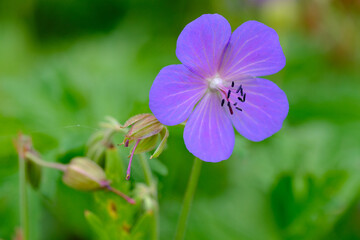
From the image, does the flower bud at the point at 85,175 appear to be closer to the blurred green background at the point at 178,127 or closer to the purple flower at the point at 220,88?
the blurred green background at the point at 178,127

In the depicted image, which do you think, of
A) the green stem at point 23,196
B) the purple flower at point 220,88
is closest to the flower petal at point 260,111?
the purple flower at point 220,88

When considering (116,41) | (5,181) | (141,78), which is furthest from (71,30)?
(5,181)

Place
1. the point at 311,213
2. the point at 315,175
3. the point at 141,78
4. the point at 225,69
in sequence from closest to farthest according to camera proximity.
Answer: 1. the point at 225,69
2. the point at 311,213
3. the point at 315,175
4. the point at 141,78

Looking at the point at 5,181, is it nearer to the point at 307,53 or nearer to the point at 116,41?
the point at 116,41

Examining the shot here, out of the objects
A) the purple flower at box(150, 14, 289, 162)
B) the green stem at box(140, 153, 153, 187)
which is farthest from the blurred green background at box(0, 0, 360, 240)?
the purple flower at box(150, 14, 289, 162)

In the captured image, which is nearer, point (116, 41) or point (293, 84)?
point (293, 84)

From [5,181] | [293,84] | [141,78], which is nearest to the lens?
[5,181]
